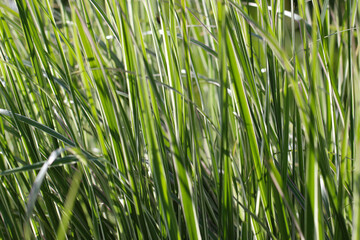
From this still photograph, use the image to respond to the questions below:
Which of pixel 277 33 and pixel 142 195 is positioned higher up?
pixel 277 33

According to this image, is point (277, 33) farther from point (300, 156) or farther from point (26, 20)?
point (26, 20)

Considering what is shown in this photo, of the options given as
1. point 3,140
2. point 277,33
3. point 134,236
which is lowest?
point 134,236

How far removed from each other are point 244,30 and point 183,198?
32cm

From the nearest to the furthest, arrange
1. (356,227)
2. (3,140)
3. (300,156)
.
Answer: (356,227)
(300,156)
(3,140)

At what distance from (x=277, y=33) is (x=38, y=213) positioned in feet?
1.69

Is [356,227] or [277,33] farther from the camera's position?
[277,33]

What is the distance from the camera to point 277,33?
58 centimetres

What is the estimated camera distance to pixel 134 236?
19.3 inches

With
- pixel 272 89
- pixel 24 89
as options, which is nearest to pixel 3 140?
pixel 24 89

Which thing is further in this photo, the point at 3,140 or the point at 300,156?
the point at 3,140

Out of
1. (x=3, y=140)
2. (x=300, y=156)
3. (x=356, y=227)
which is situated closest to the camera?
(x=356, y=227)

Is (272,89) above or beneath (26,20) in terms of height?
beneath

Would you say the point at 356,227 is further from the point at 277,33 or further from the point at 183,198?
the point at 277,33

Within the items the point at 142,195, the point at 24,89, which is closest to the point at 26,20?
the point at 24,89
